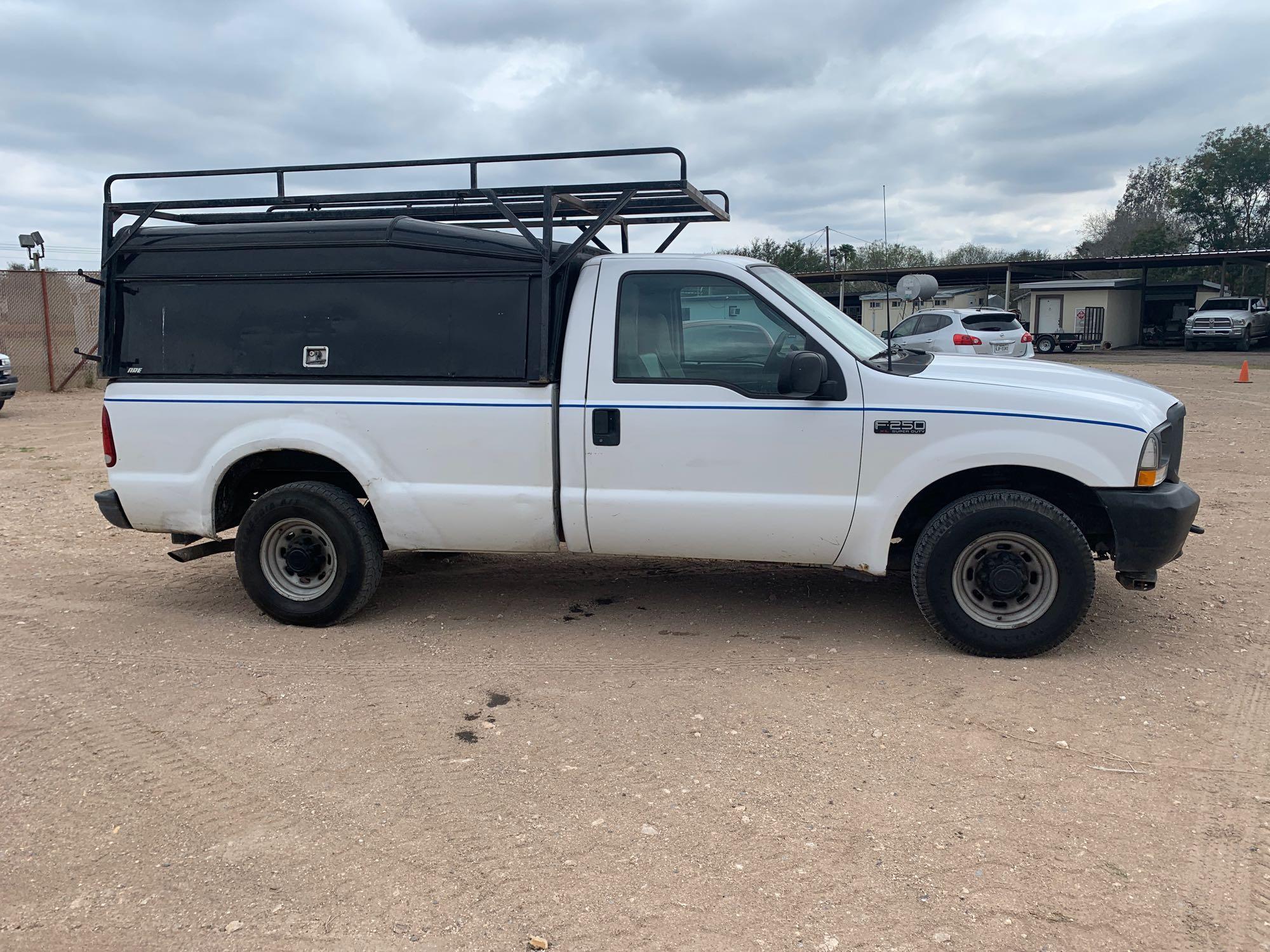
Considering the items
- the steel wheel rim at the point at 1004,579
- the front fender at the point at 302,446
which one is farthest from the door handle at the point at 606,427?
the steel wheel rim at the point at 1004,579

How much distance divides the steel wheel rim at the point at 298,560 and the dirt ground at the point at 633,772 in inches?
9.9

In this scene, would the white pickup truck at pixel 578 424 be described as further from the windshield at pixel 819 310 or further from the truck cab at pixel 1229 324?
the truck cab at pixel 1229 324

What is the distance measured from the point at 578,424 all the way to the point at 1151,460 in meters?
2.71

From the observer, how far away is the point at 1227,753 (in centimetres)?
382

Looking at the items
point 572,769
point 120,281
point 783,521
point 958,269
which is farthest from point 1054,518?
point 958,269

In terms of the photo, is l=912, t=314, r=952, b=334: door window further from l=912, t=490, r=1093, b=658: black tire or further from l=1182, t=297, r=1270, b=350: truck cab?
l=1182, t=297, r=1270, b=350: truck cab

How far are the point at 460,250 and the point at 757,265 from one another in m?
1.54

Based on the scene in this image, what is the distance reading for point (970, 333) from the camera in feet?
63.1

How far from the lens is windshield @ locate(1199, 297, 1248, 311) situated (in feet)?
114

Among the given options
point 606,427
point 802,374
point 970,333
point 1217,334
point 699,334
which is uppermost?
point 1217,334

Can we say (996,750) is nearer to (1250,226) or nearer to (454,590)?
(454,590)

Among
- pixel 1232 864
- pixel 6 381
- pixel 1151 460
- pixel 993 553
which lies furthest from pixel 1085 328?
pixel 1232 864

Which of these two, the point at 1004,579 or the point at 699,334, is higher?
the point at 699,334

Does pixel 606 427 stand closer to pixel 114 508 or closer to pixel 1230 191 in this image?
pixel 114 508
